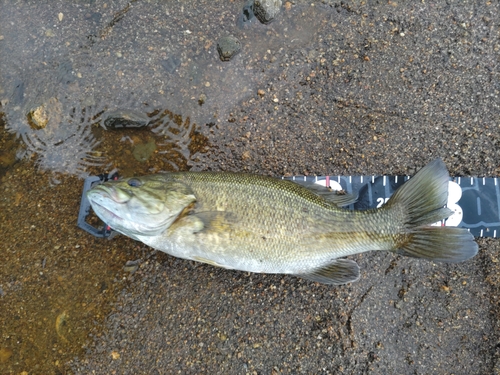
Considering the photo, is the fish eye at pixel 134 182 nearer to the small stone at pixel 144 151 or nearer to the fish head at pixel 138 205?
the fish head at pixel 138 205

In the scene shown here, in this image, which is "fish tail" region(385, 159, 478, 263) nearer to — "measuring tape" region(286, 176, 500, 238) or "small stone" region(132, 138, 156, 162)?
"measuring tape" region(286, 176, 500, 238)

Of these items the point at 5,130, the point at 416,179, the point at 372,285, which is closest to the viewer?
the point at 416,179

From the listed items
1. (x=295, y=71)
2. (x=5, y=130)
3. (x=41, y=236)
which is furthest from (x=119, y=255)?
(x=295, y=71)

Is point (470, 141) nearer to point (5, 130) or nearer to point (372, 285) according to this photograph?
point (372, 285)

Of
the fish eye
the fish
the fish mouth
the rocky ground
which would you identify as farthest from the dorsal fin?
the fish mouth

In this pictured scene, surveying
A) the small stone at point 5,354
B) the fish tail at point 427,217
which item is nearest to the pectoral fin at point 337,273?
the fish tail at point 427,217

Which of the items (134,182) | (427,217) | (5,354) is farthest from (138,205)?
(427,217)
